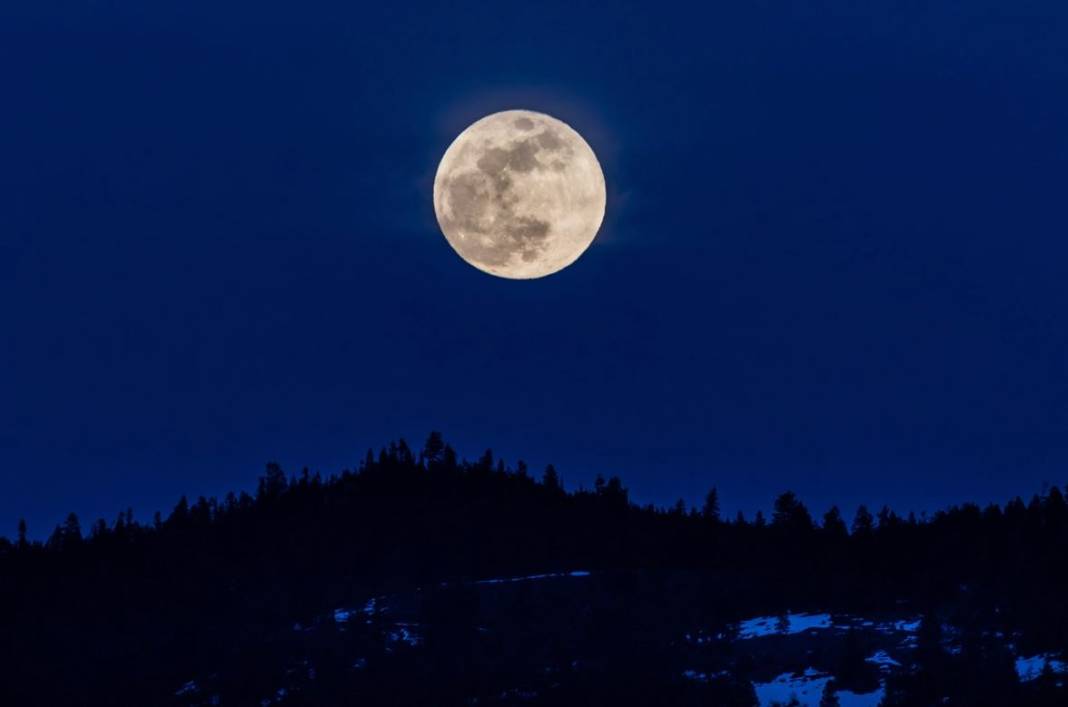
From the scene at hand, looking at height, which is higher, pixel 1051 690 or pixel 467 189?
pixel 467 189

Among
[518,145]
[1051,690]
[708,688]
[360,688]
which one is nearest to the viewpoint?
[518,145]

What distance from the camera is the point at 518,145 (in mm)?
91125

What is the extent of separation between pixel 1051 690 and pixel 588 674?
53994mm

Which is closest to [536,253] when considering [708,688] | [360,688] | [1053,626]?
[708,688]

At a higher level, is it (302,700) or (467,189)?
(467,189)

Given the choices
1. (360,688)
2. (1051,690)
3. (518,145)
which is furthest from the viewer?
(360,688)

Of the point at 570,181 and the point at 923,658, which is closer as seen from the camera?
the point at 570,181

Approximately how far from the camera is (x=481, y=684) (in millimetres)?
193750

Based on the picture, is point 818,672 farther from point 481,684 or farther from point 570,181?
point 570,181

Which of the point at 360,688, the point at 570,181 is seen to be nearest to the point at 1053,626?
the point at 360,688

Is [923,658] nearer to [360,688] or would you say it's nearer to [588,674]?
[588,674]

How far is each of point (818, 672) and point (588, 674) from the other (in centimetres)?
2816

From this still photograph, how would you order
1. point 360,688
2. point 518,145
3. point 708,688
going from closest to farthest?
point 518,145 < point 708,688 < point 360,688

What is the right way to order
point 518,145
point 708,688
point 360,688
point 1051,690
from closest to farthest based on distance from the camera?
point 518,145 < point 1051,690 < point 708,688 < point 360,688
